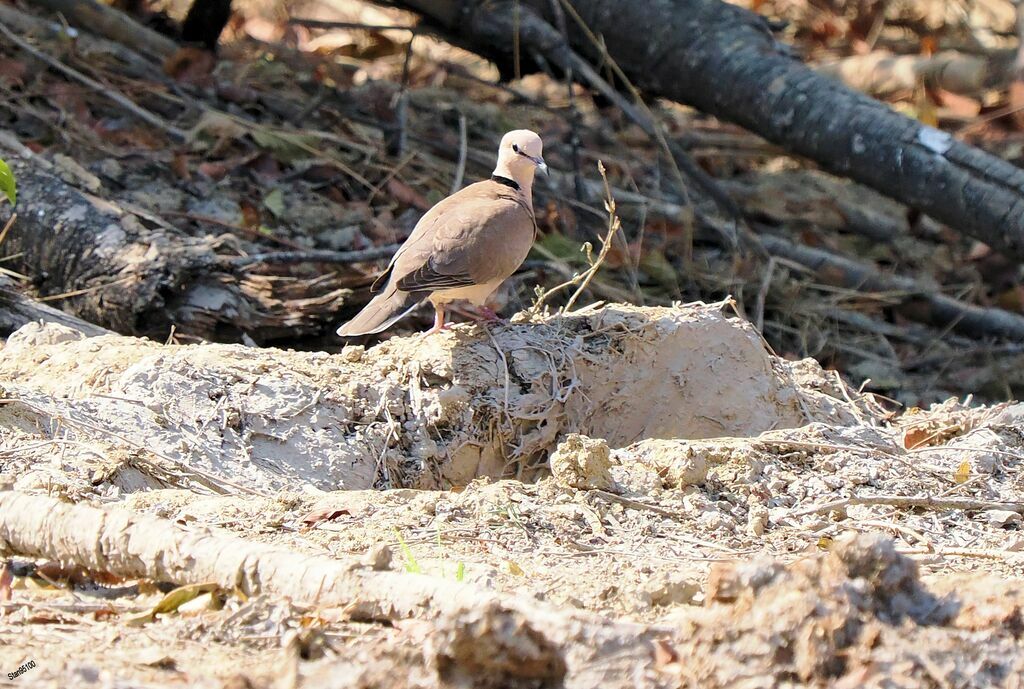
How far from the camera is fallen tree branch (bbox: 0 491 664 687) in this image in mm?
2018

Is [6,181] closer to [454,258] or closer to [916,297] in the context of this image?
[454,258]

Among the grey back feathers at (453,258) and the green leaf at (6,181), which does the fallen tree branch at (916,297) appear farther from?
the green leaf at (6,181)

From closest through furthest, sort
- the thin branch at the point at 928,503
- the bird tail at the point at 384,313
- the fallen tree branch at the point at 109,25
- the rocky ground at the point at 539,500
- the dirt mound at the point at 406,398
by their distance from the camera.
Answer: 1. the rocky ground at the point at 539,500
2. the thin branch at the point at 928,503
3. the dirt mound at the point at 406,398
4. the bird tail at the point at 384,313
5. the fallen tree branch at the point at 109,25

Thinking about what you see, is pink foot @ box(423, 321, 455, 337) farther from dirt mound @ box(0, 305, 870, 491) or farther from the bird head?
the bird head

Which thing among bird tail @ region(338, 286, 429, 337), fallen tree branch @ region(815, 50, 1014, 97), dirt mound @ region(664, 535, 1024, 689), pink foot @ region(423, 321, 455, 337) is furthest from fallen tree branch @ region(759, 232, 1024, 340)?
dirt mound @ region(664, 535, 1024, 689)

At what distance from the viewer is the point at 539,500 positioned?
3238mm

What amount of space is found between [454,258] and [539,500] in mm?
1318

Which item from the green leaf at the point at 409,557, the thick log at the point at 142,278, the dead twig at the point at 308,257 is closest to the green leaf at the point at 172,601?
the green leaf at the point at 409,557

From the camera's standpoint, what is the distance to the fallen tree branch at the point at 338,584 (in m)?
2.02

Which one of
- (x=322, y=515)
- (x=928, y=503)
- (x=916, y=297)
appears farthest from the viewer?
(x=916, y=297)

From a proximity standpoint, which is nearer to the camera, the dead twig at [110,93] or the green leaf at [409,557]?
the green leaf at [409,557]

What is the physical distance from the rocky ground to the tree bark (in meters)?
1.74

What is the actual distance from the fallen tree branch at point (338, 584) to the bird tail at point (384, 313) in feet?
5.39

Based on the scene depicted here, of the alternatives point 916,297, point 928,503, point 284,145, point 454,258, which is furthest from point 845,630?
point 916,297
